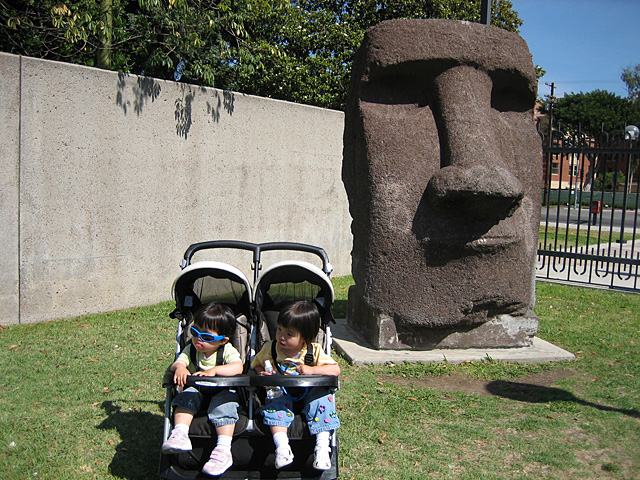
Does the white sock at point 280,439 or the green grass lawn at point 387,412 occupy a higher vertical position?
the white sock at point 280,439

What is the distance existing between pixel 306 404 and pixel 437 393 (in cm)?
200

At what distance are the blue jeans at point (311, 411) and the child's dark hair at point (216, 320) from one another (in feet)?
1.51

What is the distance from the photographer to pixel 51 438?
380cm

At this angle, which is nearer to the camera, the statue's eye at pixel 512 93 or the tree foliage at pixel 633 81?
the statue's eye at pixel 512 93

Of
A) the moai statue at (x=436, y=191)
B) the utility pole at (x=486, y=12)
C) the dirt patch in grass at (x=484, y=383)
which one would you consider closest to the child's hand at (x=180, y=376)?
the dirt patch in grass at (x=484, y=383)

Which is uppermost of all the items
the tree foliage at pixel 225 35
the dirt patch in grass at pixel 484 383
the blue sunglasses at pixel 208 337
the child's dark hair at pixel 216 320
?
the tree foliage at pixel 225 35

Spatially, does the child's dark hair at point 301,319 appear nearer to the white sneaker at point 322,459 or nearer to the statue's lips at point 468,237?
the white sneaker at point 322,459

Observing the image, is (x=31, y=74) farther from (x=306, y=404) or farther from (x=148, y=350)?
(x=306, y=404)

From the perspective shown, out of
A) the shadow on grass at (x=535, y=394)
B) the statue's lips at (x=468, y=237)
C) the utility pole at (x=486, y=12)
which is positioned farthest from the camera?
the utility pole at (x=486, y=12)

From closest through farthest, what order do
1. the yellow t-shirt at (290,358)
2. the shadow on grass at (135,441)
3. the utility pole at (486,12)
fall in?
the yellow t-shirt at (290,358) < the shadow on grass at (135,441) < the utility pole at (486,12)

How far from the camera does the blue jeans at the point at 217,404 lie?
3.08 meters

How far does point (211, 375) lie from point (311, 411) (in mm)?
576

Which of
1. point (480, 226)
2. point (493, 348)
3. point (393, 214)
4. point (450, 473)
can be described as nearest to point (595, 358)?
point (493, 348)

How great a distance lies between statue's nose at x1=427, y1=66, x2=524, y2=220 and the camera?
527 cm
